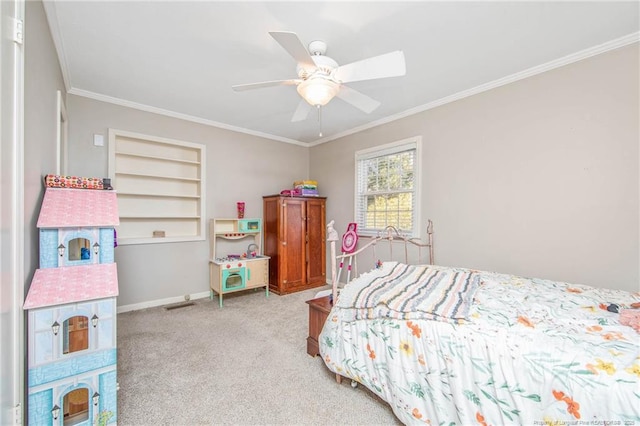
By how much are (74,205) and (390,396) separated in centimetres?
220

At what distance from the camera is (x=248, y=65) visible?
241cm

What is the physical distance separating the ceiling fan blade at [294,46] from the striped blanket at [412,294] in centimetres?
155

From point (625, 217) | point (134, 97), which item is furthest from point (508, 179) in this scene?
point (134, 97)

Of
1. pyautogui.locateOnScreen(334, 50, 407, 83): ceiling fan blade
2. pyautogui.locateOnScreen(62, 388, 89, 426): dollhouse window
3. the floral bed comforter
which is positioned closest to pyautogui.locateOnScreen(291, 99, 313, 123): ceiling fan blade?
pyautogui.locateOnScreen(334, 50, 407, 83): ceiling fan blade

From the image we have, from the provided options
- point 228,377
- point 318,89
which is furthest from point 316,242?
point 318,89

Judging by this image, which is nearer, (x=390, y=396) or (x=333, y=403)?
(x=390, y=396)

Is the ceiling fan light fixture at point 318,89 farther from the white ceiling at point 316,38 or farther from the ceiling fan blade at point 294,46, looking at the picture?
the white ceiling at point 316,38

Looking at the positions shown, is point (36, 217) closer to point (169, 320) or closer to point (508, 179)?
point (169, 320)

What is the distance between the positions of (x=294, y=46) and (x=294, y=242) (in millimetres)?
2991

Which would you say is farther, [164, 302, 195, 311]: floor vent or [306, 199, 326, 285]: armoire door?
[306, 199, 326, 285]: armoire door

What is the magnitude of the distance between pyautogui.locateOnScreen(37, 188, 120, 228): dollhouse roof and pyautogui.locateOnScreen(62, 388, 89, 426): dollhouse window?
34.8 inches

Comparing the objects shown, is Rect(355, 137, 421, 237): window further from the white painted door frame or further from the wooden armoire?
the white painted door frame

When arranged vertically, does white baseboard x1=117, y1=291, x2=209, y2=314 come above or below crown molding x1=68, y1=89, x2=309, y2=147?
below

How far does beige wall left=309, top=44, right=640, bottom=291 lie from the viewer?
6.95ft
